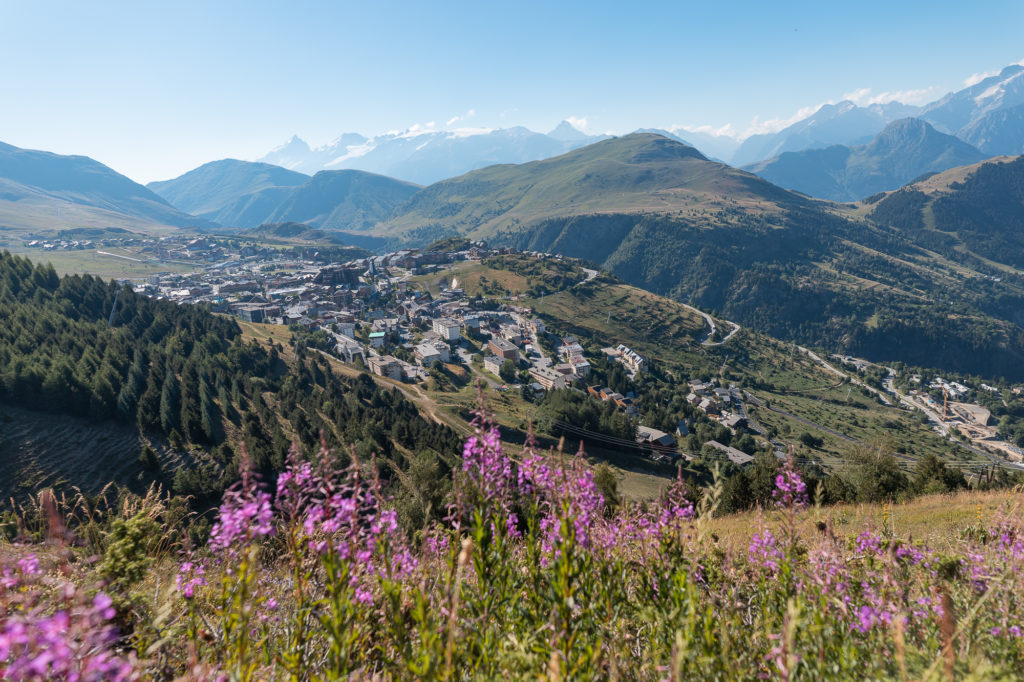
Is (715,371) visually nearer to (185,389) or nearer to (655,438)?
(655,438)

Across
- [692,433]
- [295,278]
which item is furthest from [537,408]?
[295,278]

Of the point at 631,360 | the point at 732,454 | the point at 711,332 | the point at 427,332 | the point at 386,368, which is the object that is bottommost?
the point at 732,454

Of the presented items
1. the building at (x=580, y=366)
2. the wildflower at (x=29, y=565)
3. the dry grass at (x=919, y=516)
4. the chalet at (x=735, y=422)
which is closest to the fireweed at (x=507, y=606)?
the wildflower at (x=29, y=565)

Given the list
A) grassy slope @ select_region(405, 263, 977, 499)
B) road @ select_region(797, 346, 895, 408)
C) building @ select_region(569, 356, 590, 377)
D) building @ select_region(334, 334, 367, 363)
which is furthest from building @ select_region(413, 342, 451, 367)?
road @ select_region(797, 346, 895, 408)

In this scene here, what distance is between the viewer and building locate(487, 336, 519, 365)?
104 meters

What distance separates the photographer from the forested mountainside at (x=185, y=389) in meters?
39.1

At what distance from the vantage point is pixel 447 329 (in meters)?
115

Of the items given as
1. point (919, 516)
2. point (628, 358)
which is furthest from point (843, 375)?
point (919, 516)

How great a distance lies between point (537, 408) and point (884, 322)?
197206 mm

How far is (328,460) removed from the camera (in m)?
4.41

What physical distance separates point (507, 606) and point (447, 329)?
367 ft

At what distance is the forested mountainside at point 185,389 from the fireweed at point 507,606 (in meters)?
18.2

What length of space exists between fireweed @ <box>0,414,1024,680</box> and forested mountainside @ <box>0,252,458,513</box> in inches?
717

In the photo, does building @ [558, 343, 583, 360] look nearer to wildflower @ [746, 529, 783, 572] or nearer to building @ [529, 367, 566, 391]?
building @ [529, 367, 566, 391]
